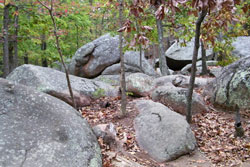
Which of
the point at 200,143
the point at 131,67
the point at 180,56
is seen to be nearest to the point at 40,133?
the point at 200,143

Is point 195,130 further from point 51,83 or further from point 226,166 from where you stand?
point 51,83

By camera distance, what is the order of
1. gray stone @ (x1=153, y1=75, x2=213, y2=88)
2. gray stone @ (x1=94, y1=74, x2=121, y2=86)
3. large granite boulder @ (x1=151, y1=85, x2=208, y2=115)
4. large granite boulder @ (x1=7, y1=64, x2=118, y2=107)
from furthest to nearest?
gray stone @ (x1=94, y1=74, x2=121, y2=86)
gray stone @ (x1=153, y1=75, x2=213, y2=88)
large granite boulder @ (x1=7, y1=64, x2=118, y2=107)
large granite boulder @ (x1=151, y1=85, x2=208, y2=115)

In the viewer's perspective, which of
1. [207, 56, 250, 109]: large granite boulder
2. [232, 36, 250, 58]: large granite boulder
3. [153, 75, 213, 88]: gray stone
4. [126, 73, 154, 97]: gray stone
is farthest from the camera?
[232, 36, 250, 58]: large granite boulder

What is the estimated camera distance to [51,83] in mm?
7566

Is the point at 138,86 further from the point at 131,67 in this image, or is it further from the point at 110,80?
the point at 131,67

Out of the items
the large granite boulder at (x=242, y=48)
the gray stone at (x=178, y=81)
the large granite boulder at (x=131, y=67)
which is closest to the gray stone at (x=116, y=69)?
the large granite boulder at (x=131, y=67)

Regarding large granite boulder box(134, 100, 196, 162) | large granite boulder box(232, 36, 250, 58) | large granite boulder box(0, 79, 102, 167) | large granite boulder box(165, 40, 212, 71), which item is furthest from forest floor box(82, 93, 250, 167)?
large granite boulder box(165, 40, 212, 71)

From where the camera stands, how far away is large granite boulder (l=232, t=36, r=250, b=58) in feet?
47.9

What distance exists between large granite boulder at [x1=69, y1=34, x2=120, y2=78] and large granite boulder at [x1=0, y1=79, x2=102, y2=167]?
9.07 m

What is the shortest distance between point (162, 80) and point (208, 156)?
15.4ft

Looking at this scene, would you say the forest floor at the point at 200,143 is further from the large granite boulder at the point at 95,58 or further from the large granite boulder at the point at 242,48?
the large granite boulder at the point at 242,48

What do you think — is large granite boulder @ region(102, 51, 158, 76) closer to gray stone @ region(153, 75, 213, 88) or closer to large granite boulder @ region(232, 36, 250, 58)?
gray stone @ region(153, 75, 213, 88)

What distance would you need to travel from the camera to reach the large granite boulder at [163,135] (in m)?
4.99

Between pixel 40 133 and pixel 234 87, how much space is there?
5930 mm
